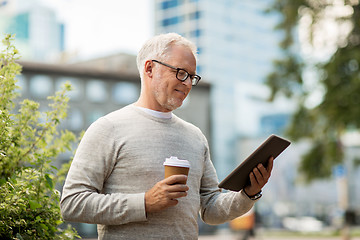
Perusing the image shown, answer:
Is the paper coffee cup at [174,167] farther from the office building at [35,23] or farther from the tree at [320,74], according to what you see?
the office building at [35,23]

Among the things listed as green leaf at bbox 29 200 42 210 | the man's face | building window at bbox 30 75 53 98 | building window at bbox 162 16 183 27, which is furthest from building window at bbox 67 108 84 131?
building window at bbox 162 16 183 27

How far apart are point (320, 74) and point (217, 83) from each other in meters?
99.1

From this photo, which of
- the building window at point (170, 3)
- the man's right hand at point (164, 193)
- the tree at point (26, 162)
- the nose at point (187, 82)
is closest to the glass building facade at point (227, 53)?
the building window at point (170, 3)

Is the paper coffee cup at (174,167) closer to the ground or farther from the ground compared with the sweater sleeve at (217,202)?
farther from the ground

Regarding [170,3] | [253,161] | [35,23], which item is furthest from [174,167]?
[35,23]

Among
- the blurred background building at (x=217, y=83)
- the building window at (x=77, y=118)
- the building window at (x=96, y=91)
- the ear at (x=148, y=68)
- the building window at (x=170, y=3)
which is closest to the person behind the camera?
the ear at (x=148, y=68)

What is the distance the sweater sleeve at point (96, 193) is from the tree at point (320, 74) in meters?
10.0

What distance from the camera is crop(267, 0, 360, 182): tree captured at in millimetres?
12695

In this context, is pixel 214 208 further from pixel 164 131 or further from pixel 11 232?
pixel 11 232

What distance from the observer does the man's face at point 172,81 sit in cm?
268

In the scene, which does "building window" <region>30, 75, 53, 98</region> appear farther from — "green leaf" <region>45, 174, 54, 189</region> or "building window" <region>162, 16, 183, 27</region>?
"building window" <region>162, 16, 183, 27</region>

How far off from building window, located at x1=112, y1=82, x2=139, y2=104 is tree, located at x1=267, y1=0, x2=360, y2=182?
3330 centimetres

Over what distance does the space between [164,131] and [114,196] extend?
0.44 metres

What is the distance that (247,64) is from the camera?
122 metres
